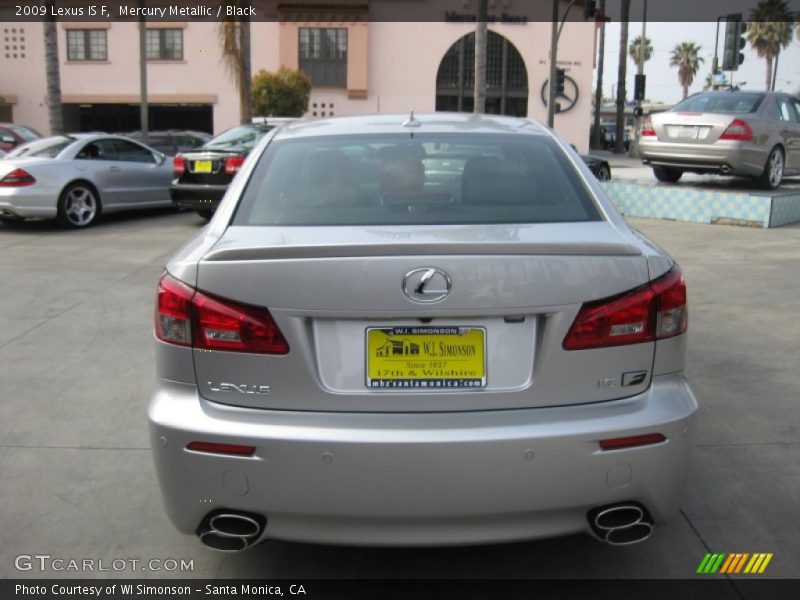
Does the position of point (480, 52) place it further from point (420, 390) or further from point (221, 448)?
point (221, 448)

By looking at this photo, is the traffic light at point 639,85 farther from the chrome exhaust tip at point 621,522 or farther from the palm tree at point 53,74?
the chrome exhaust tip at point 621,522

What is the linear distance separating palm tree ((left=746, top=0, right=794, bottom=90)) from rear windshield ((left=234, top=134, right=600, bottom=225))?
59399mm

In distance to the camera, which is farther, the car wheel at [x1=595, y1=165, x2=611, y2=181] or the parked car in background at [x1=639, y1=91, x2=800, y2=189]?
the car wheel at [x1=595, y1=165, x2=611, y2=181]

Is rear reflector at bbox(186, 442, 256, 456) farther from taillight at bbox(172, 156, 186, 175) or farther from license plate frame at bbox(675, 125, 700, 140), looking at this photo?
license plate frame at bbox(675, 125, 700, 140)

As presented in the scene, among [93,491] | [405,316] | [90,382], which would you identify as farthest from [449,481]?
[90,382]

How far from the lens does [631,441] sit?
264cm

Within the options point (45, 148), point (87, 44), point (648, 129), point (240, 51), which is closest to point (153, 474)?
point (45, 148)

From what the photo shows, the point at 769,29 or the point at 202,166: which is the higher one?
the point at 769,29

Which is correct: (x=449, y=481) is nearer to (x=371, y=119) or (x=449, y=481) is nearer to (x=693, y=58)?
(x=371, y=119)

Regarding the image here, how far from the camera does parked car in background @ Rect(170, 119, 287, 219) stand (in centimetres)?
1184

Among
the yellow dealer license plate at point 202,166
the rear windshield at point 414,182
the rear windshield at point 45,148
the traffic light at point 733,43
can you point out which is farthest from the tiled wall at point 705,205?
the rear windshield at point 414,182

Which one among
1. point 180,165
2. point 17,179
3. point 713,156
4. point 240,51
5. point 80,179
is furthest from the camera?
point 240,51

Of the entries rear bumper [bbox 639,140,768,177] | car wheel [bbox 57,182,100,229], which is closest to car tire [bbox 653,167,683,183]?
rear bumper [bbox 639,140,768,177]

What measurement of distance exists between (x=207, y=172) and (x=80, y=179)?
75.9 inches
